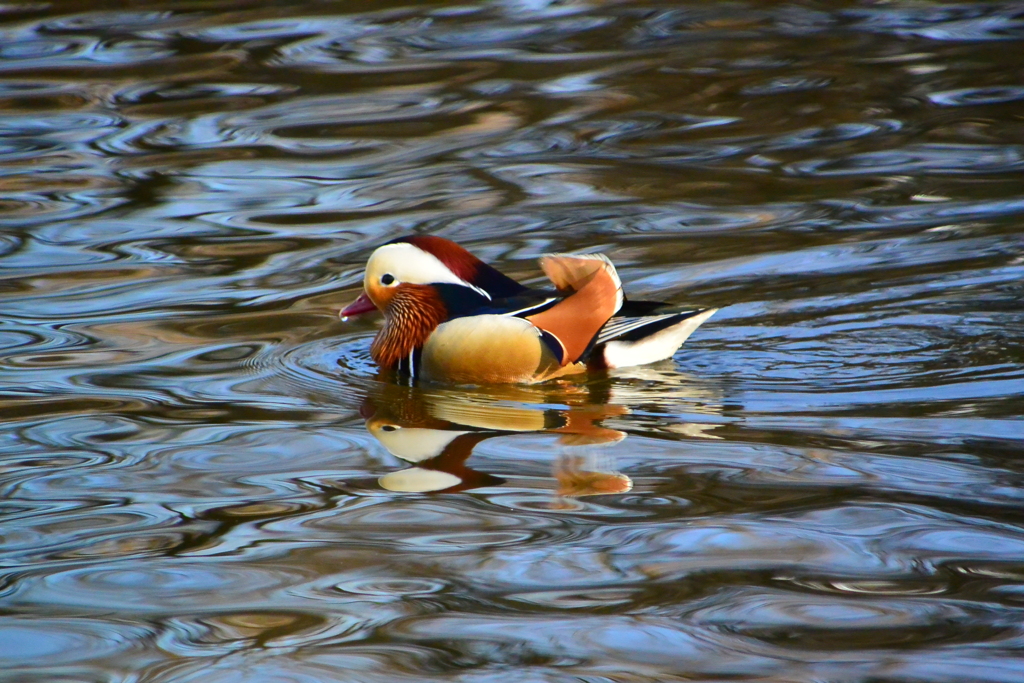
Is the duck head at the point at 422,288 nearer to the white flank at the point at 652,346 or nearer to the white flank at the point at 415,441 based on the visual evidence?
the white flank at the point at 652,346

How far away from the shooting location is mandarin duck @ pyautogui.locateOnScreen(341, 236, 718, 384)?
20.5 feet

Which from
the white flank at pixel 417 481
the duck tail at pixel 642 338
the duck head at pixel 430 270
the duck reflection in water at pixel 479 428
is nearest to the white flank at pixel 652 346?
the duck tail at pixel 642 338

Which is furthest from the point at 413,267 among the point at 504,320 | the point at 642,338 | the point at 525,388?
the point at 642,338

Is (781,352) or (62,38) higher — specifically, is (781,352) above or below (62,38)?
below

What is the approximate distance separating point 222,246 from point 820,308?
3.93m

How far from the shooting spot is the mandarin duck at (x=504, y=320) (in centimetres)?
625

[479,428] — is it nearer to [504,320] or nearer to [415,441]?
[415,441]

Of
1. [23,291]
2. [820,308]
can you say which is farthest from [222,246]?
[820,308]

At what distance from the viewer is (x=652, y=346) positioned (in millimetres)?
6453

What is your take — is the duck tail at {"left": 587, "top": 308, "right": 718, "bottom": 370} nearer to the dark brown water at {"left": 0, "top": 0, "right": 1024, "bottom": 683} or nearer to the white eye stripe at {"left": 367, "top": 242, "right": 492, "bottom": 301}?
the dark brown water at {"left": 0, "top": 0, "right": 1024, "bottom": 683}

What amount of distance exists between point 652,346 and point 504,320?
73cm

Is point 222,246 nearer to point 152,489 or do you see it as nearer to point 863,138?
point 152,489

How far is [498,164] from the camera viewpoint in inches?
412

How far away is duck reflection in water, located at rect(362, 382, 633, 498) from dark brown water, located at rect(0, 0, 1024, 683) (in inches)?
1.0
